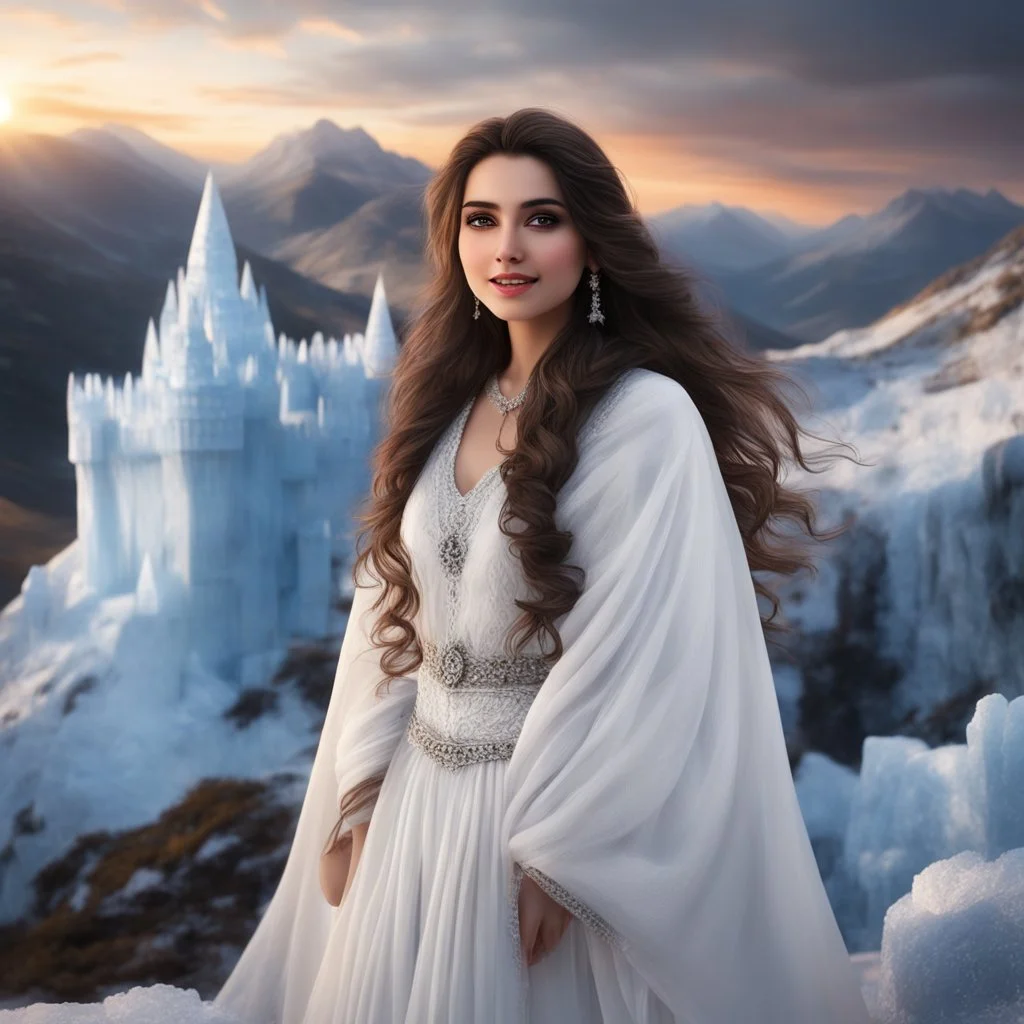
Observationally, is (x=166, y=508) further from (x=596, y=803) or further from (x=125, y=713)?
(x=596, y=803)

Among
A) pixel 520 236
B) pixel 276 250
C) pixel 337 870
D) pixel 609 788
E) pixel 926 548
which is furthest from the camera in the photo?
pixel 276 250

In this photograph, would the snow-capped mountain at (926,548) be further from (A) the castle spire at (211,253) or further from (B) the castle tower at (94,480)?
(B) the castle tower at (94,480)

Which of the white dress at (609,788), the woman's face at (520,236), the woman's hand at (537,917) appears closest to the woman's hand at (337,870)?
the white dress at (609,788)

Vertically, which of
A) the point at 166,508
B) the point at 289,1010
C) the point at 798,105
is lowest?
the point at 289,1010

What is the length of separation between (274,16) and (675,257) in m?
2.91

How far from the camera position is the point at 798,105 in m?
4.56

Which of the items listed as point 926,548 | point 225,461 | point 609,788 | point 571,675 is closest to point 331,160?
point 225,461

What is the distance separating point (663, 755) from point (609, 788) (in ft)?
0.29

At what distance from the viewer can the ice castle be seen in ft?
13.5

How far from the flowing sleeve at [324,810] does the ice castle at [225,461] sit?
1.96m

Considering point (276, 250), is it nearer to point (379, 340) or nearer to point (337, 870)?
point (379, 340)

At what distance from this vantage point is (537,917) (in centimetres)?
169

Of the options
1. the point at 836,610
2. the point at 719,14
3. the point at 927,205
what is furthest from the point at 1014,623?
the point at 719,14

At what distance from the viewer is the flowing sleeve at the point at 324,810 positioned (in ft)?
6.59
